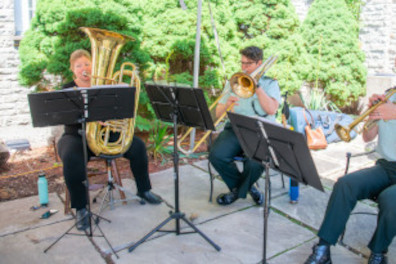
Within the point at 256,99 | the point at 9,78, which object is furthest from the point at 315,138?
the point at 9,78

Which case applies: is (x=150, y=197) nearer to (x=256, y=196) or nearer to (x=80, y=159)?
(x=80, y=159)

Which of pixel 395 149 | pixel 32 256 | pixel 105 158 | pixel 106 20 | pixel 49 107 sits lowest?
pixel 32 256

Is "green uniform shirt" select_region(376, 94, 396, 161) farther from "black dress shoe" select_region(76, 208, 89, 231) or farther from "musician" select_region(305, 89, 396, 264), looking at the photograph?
"black dress shoe" select_region(76, 208, 89, 231)

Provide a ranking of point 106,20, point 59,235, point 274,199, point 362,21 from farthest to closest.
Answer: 1. point 362,21
2. point 106,20
3. point 274,199
4. point 59,235

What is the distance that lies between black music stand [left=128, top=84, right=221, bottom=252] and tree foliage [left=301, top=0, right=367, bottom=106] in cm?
530

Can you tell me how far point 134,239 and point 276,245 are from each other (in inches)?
45.1

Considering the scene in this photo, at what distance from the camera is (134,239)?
9.61 feet

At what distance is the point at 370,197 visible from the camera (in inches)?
103

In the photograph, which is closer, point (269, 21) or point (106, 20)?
point (106, 20)

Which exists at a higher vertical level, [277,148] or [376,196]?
[277,148]

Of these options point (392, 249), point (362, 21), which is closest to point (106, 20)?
point (392, 249)

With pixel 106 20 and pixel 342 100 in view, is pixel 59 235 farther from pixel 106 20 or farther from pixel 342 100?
pixel 342 100

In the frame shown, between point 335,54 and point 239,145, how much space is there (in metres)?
5.17

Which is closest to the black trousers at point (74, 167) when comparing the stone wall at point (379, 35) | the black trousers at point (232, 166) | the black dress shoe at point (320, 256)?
the black trousers at point (232, 166)
